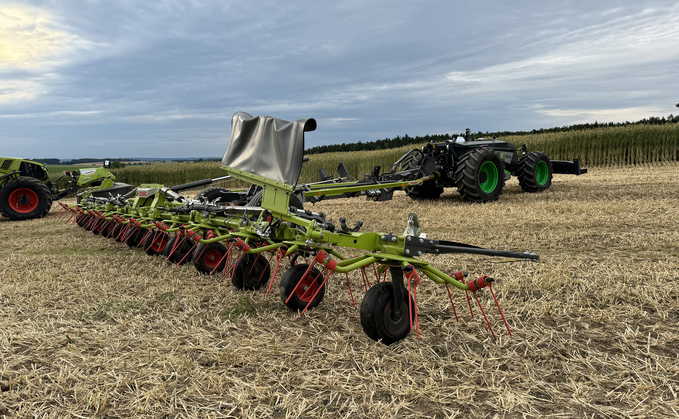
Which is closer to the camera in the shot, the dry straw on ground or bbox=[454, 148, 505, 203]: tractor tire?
the dry straw on ground

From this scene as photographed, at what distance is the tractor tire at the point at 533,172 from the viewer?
1099 centimetres

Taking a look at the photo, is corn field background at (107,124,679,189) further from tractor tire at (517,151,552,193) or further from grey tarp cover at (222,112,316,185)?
grey tarp cover at (222,112,316,185)

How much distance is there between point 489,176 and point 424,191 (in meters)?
1.55

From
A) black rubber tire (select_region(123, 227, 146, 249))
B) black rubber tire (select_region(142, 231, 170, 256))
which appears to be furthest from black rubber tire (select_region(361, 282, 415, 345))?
black rubber tire (select_region(123, 227, 146, 249))

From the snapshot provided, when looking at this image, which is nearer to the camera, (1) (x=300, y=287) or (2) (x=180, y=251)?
Result: (1) (x=300, y=287)

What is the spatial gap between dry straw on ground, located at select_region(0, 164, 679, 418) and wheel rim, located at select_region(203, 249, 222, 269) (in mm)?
199

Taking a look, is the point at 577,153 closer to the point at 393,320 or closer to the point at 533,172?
the point at 533,172

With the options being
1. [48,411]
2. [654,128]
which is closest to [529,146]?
[654,128]

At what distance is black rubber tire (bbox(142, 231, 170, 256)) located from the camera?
5711mm

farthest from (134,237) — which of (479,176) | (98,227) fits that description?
(479,176)

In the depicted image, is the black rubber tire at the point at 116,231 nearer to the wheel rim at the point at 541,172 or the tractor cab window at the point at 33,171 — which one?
the tractor cab window at the point at 33,171

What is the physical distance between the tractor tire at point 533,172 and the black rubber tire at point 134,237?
8671 millimetres

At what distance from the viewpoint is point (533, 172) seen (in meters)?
11.0

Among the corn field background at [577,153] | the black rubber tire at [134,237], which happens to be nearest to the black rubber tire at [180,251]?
the black rubber tire at [134,237]
